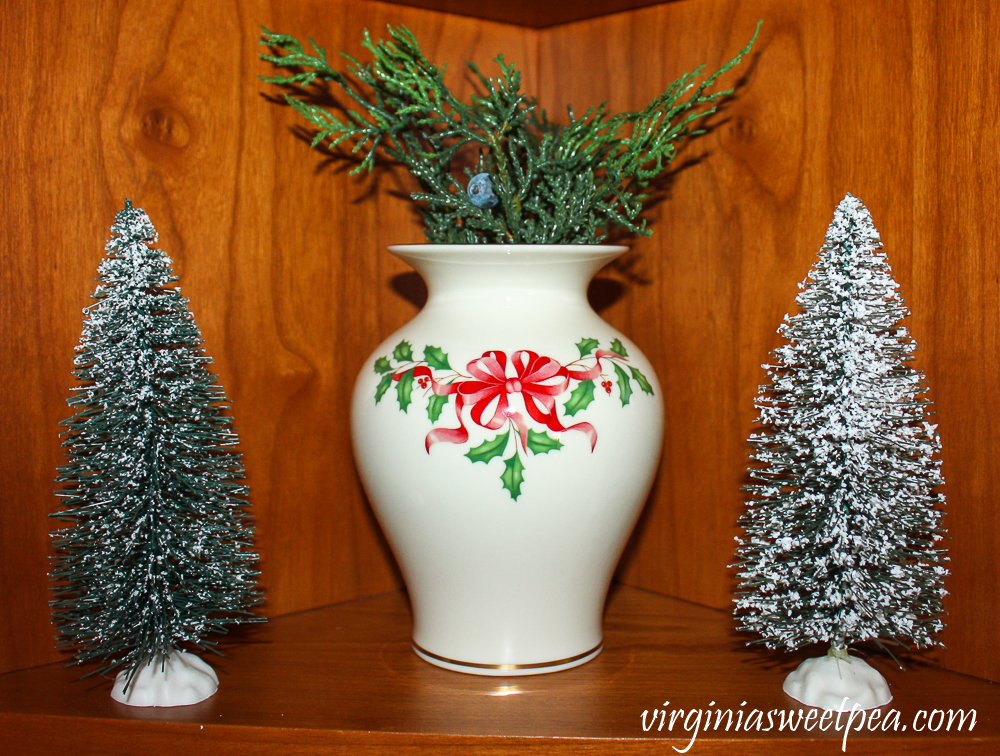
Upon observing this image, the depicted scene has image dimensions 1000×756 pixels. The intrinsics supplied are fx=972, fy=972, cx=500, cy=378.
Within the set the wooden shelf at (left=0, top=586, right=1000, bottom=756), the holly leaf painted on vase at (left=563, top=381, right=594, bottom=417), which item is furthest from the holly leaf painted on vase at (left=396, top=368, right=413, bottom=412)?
the wooden shelf at (left=0, top=586, right=1000, bottom=756)

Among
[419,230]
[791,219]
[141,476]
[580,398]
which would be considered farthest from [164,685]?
[791,219]

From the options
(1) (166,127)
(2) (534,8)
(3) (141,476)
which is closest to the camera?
(3) (141,476)

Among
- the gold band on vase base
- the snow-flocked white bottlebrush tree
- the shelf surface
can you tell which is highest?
the shelf surface

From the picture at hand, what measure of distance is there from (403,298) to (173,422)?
1.02 feet

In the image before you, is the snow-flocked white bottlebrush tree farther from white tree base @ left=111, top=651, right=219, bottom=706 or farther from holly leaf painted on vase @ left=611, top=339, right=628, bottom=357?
white tree base @ left=111, top=651, right=219, bottom=706

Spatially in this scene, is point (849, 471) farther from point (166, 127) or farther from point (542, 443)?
point (166, 127)

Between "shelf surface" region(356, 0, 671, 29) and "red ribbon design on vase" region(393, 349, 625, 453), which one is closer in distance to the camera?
"red ribbon design on vase" region(393, 349, 625, 453)

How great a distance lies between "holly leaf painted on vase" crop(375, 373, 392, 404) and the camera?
74 cm

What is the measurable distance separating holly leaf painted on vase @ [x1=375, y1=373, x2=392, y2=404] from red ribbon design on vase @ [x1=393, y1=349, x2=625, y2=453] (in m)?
0.03

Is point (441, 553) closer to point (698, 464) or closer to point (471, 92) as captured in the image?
point (698, 464)

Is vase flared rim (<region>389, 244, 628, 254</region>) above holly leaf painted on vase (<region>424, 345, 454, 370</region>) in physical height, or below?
above

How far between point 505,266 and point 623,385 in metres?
0.13

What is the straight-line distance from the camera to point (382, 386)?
0.75m

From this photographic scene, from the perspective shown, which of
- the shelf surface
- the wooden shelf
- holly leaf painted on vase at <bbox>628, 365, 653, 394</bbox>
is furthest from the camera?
the shelf surface
